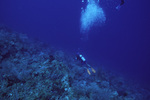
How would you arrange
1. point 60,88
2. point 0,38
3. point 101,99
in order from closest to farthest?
point 60,88 < point 101,99 < point 0,38

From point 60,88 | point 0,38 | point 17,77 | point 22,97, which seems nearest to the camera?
point 22,97

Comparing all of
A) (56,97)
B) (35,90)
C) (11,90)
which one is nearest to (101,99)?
(56,97)

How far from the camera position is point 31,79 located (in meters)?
2.66

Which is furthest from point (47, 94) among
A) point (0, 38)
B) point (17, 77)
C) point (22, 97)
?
point (0, 38)

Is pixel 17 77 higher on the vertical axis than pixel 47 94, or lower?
higher

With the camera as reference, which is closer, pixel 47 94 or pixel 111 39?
pixel 47 94

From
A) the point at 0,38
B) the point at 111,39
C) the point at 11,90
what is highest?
the point at 111,39

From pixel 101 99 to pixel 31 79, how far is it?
2.54 metres

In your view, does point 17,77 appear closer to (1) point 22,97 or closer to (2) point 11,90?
(2) point 11,90

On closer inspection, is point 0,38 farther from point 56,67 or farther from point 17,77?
point 56,67

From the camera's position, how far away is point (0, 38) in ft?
19.2

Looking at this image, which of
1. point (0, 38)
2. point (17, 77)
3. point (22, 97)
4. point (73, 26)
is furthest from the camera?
point (73, 26)

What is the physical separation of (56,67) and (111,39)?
466ft

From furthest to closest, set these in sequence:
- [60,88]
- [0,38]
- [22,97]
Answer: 1. [0,38]
2. [60,88]
3. [22,97]
